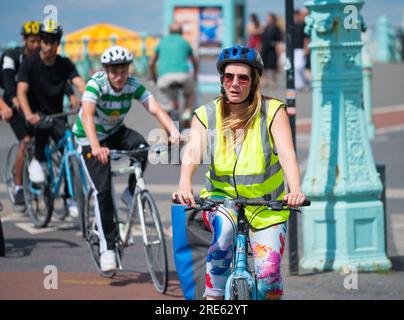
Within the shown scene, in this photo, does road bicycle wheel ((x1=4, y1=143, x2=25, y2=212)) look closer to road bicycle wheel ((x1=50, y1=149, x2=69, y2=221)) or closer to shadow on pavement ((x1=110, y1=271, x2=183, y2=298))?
road bicycle wheel ((x1=50, y1=149, x2=69, y2=221))

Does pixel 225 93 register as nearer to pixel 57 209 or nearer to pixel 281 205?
pixel 281 205

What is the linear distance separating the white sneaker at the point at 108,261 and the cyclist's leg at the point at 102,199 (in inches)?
1.9

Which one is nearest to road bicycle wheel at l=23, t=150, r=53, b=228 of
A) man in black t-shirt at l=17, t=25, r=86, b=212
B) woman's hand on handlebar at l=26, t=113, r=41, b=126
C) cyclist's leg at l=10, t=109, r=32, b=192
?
man in black t-shirt at l=17, t=25, r=86, b=212

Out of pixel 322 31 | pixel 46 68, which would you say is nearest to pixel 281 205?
pixel 322 31

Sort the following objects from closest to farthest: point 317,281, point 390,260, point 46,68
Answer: point 317,281
point 390,260
point 46,68

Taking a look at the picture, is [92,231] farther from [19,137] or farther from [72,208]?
[19,137]

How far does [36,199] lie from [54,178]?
1.09 ft

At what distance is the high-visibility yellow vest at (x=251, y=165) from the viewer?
18.9 feet

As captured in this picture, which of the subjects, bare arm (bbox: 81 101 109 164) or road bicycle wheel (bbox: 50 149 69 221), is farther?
road bicycle wheel (bbox: 50 149 69 221)

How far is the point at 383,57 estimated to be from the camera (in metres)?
41.9

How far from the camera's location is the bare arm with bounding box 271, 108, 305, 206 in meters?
5.66

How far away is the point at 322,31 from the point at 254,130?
3.08 m

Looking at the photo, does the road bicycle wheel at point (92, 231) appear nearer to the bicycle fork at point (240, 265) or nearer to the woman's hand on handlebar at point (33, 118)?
the woman's hand on handlebar at point (33, 118)

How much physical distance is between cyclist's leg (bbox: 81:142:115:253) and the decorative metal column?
155 centimetres
